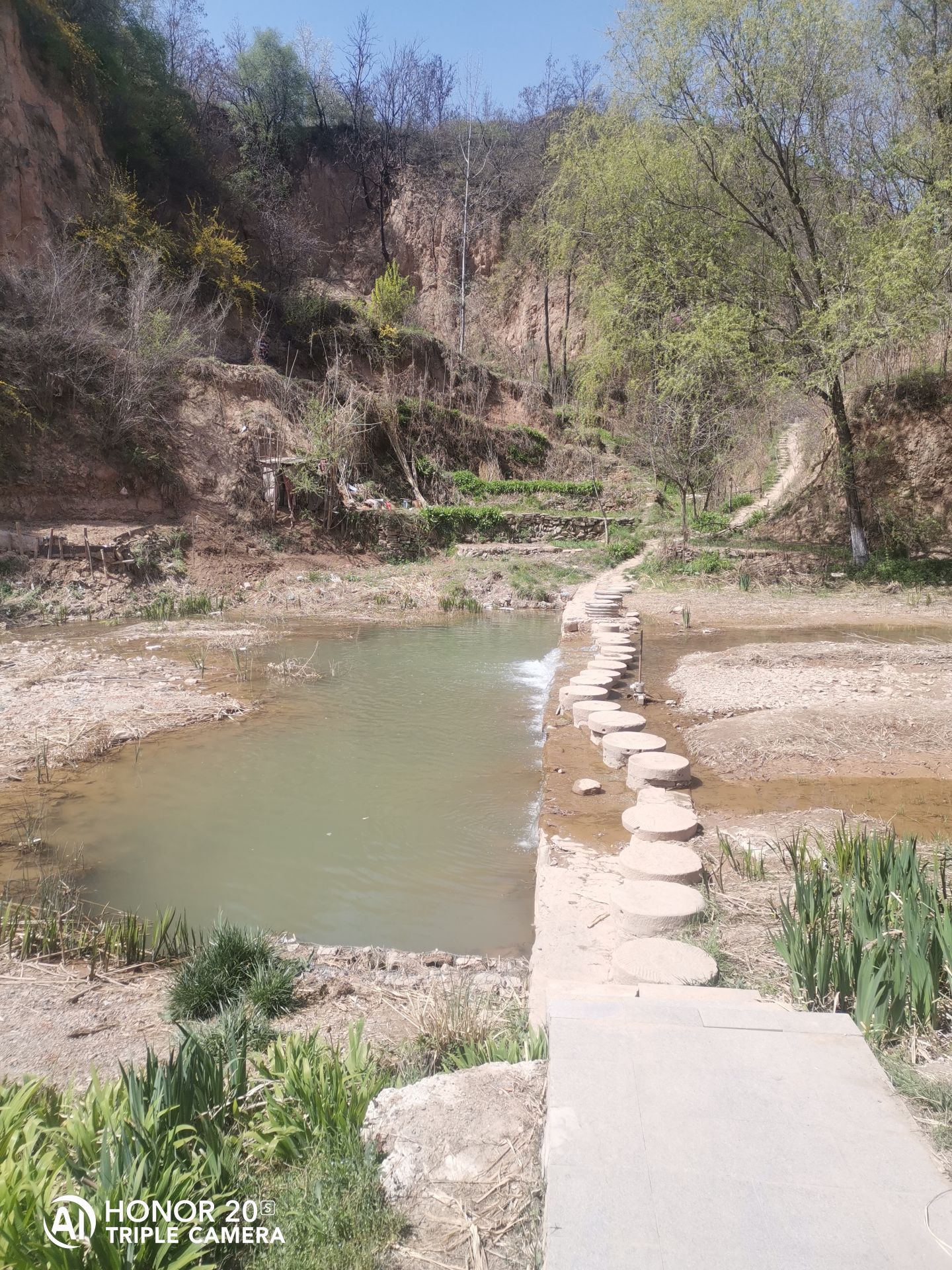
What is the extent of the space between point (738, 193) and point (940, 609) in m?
9.28

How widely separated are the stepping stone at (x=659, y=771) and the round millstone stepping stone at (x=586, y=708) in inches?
46.5

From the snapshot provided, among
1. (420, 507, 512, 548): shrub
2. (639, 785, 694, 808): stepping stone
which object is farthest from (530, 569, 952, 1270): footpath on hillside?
(420, 507, 512, 548): shrub

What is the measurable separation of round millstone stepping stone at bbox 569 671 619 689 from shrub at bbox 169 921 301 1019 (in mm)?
4529

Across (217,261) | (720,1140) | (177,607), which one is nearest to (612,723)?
(720,1140)

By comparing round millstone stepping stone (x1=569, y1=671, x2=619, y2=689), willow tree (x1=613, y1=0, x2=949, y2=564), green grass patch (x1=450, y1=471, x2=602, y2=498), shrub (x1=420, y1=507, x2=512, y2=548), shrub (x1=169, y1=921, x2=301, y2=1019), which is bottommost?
shrub (x1=169, y1=921, x2=301, y2=1019)

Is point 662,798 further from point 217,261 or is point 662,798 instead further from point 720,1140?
point 217,261

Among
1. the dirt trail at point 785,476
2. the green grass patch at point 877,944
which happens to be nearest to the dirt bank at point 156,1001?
the green grass patch at point 877,944

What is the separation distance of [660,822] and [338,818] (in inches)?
96.4

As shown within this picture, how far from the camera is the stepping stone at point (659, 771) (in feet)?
17.4

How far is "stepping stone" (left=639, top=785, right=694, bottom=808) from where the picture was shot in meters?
4.86

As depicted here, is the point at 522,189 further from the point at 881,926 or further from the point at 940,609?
the point at 881,926

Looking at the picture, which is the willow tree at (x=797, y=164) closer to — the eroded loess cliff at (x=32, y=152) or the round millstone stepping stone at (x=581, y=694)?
the round millstone stepping stone at (x=581, y=694)

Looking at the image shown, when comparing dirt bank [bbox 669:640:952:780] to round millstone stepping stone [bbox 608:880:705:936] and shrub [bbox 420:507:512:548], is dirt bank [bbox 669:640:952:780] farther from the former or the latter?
shrub [bbox 420:507:512:548]

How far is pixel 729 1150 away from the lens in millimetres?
1674
